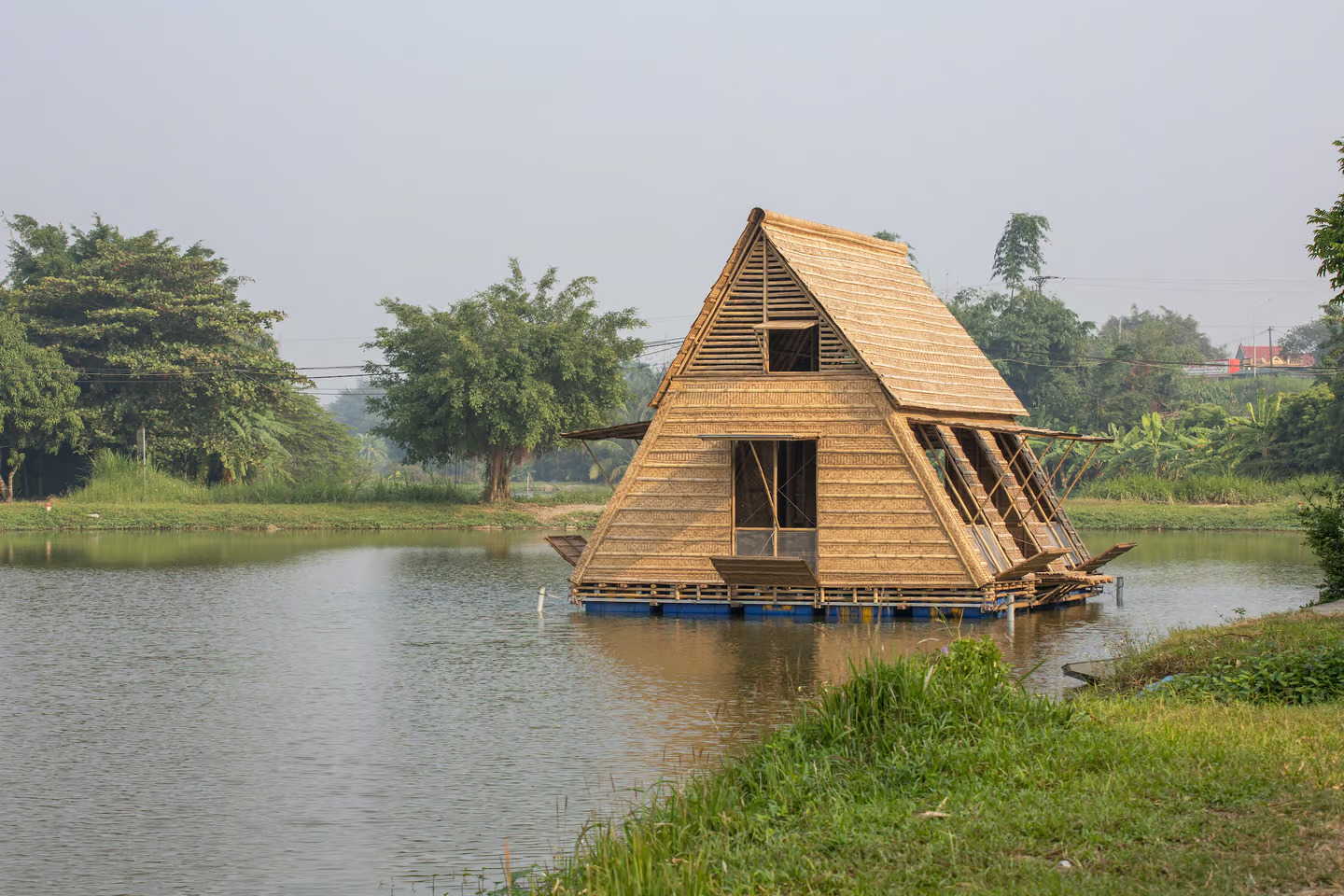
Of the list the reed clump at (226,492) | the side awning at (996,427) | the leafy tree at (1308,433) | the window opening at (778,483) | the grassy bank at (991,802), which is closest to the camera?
the grassy bank at (991,802)

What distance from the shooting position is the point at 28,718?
15195 millimetres

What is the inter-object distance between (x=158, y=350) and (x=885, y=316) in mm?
38850

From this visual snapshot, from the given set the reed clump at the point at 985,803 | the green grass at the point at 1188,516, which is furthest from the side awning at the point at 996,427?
the green grass at the point at 1188,516

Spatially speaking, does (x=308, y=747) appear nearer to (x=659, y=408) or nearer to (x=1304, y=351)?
(x=659, y=408)

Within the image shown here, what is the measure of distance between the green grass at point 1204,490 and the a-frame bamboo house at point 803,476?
1103 inches

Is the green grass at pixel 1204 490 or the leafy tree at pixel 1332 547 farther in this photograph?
the green grass at pixel 1204 490

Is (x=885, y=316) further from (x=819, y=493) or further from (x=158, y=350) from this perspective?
(x=158, y=350)

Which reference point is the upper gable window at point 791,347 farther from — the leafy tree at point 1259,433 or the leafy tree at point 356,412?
the leafy tree at point 356,412

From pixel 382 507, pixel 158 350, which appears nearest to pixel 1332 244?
pixel 382 507

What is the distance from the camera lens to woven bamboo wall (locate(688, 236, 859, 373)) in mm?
24031

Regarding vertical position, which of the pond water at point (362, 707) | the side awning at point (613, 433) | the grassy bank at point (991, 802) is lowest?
the pond water at point (362, 707)

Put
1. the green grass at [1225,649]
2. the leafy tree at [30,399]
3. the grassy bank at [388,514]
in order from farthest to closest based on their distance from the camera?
the leafy tree at [30,399] → the grassy bank at [388,514] → the green grass at [1225,649]

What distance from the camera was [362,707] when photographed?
15922mm

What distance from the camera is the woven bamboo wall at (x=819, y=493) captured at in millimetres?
22500
